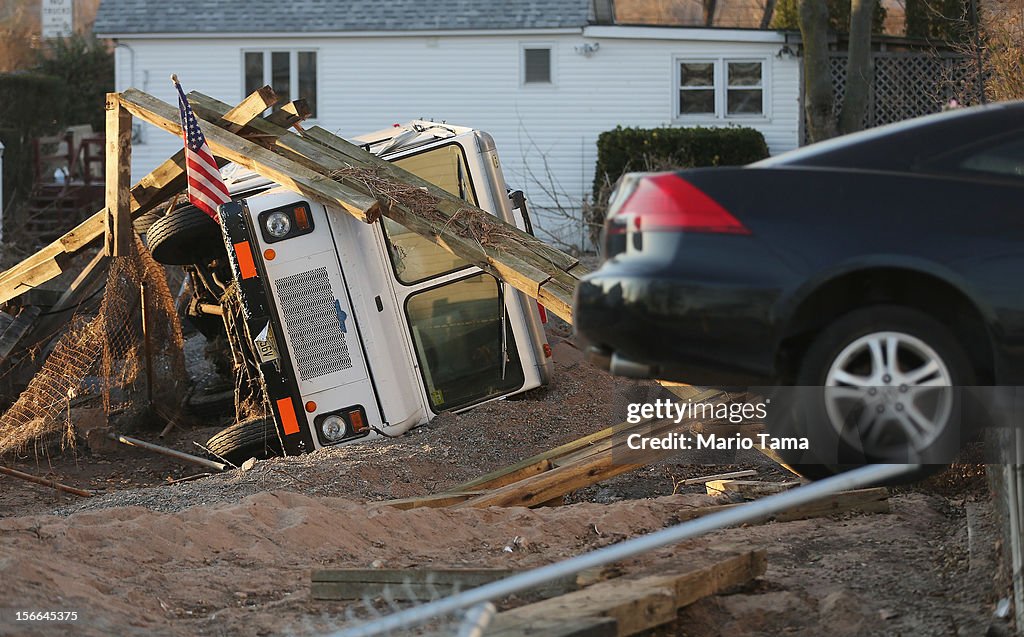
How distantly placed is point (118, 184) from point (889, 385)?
8582mm

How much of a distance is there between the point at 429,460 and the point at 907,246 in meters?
5.33

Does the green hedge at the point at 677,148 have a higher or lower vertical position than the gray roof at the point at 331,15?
lower

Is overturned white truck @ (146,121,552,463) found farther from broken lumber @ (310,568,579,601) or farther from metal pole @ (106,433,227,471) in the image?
broken lumber @ (310,568,579,601)

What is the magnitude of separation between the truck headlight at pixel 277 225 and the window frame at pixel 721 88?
16412 millimetres

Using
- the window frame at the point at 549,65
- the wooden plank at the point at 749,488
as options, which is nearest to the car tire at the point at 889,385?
the wooden plank at the point at 749,488

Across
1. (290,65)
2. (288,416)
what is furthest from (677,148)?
(288,416)

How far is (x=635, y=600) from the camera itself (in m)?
5.30

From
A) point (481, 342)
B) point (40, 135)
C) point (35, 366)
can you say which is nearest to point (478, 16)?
point (40, 135)

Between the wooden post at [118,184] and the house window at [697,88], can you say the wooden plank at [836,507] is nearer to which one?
the wooden post at [118,184]

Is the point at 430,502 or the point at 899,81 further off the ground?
the point at 899,81

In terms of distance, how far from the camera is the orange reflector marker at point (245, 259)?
34.2ft

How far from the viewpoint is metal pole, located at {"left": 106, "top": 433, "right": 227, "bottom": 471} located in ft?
37.4

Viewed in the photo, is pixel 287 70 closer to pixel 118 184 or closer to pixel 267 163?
pixel 118 184

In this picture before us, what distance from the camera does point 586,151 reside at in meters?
26.2
